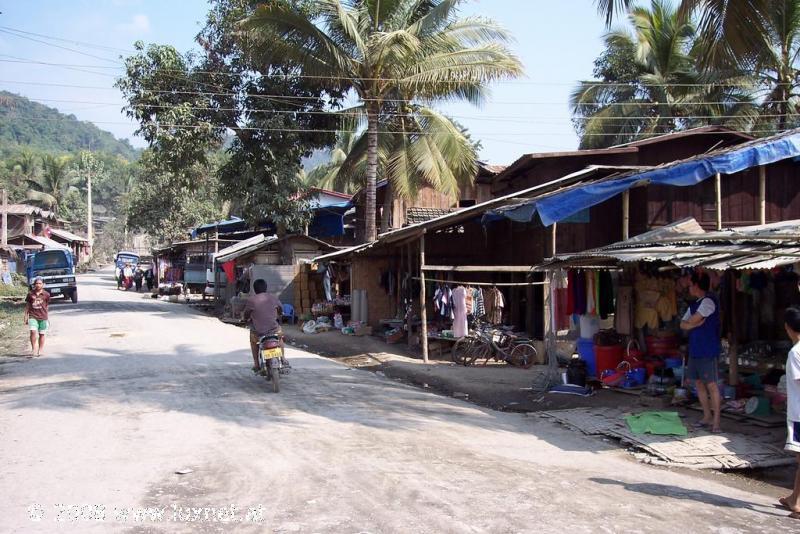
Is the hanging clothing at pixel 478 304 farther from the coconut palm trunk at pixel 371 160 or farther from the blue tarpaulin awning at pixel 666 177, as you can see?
the coconut palm trunk at pixel 371 160

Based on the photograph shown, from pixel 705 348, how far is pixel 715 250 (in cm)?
116

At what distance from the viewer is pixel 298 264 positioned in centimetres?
2445

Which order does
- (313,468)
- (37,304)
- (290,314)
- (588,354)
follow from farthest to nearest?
(290,314) → (37,304) → (588,354) → (313,468)

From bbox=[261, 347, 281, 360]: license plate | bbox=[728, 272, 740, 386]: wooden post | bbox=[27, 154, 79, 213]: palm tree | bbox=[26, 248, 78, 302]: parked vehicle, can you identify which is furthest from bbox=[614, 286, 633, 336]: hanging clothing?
bbox=[27, 154, 79, 213]: palm tree

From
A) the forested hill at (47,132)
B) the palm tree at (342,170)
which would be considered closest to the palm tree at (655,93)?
the palm tree at (342,170)

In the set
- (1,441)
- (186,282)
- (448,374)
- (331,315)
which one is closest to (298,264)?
(331,315)

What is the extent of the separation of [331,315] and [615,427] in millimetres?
14597

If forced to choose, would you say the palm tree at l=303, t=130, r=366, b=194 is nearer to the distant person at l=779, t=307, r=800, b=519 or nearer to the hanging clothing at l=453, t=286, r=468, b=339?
the hanging clothing at l=453, t=286, r=468, b=339

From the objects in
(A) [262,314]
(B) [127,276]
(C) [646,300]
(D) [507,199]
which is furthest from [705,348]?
(B) [127,276]

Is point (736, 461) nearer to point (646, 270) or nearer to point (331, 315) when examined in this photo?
point (646, 270)

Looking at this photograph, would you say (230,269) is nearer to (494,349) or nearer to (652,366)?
(494,349)

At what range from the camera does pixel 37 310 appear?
13.6m

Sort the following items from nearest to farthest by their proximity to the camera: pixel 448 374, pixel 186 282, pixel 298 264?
1. pixel 448 374
2. pixel 298 264
3. pixel 186 282

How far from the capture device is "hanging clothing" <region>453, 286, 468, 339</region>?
14195 mm
